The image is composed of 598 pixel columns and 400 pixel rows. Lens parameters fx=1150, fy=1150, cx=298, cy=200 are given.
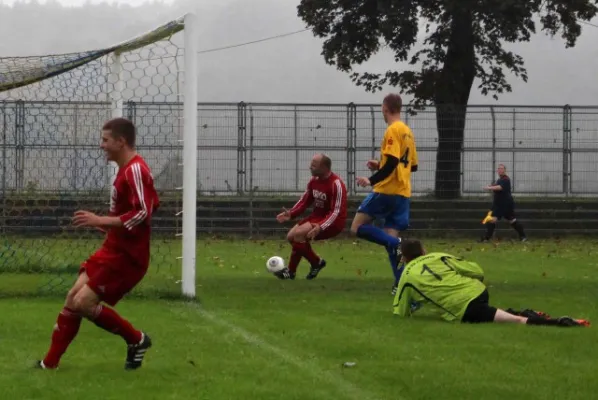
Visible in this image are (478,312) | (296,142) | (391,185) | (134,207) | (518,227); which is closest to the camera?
(134,207)

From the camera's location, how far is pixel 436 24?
3581 centimetres

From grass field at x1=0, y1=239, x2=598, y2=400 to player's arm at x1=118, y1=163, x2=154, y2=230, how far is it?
98 centimetres

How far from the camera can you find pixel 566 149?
2977cm

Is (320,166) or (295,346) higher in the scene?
(320,166)

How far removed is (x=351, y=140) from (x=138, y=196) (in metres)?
22.0

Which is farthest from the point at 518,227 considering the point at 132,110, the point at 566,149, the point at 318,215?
the point at 318,215

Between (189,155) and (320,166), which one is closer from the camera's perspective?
(189,155)

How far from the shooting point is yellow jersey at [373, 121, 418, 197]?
39.8ft

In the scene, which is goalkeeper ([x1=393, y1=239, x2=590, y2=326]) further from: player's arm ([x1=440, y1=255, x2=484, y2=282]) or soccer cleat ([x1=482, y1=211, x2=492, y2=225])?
soccer cleat ([x1=482, y1=211, x2=492, y2=225])

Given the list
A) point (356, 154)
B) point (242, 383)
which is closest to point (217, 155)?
point (356, 154)

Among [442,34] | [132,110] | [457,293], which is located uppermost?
[442,34]

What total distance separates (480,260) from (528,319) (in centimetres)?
993

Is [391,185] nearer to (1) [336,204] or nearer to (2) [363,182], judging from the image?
(2) [363,182]

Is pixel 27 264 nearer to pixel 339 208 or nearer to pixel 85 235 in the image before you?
pixel 85 235
